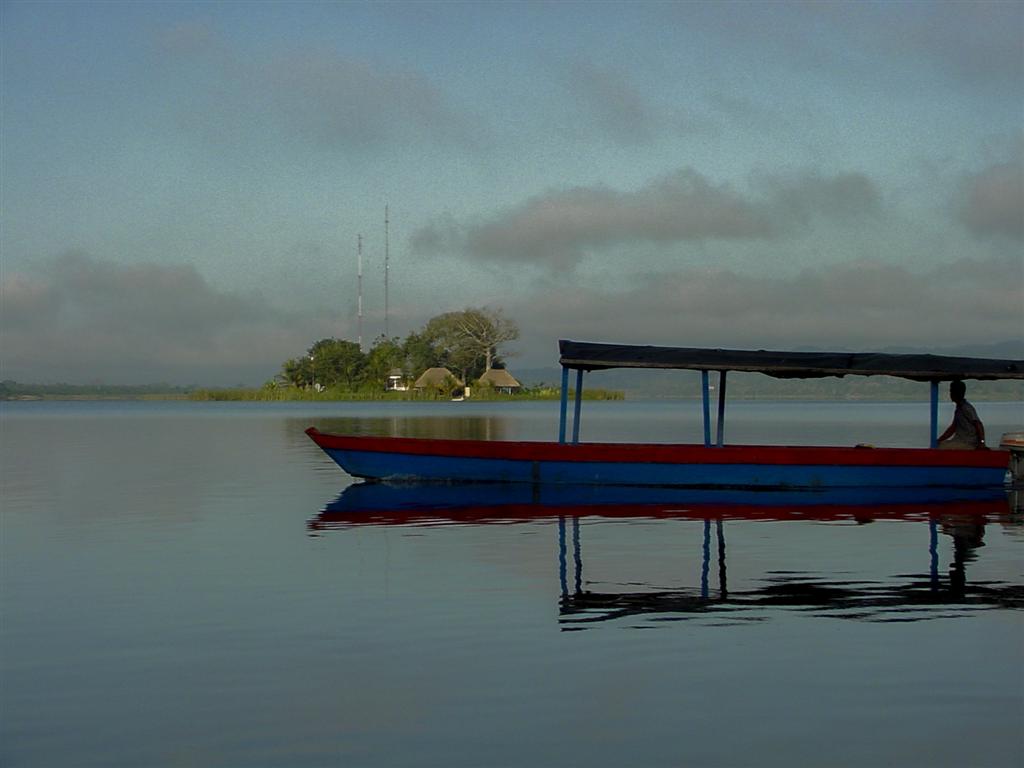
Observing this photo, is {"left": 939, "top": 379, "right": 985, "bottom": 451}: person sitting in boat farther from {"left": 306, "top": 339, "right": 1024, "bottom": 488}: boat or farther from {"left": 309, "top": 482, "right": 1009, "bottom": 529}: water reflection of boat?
{"left": 309, "top": 482, "right": 1009, "bottom": 529}: water reflection of boat

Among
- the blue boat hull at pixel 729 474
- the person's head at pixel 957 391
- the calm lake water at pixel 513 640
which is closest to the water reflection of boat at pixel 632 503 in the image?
the blue boat hull at pixel 729 474

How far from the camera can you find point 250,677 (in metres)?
9.26

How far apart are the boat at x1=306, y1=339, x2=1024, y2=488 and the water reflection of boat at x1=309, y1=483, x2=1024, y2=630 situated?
347 millimetres

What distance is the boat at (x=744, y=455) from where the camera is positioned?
2406 cm

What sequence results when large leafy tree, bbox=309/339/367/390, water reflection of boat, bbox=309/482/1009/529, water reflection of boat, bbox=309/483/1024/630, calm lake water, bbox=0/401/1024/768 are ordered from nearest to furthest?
calm lake water, bbox=0/401/1024/768, water reflection of boat, bbox=309/483/1024/630, water reflection of boat, bbox=309/482/1009/529, large leafy tree, bbox=309/339/367/390

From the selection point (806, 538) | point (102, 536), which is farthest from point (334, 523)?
point (806, 538)

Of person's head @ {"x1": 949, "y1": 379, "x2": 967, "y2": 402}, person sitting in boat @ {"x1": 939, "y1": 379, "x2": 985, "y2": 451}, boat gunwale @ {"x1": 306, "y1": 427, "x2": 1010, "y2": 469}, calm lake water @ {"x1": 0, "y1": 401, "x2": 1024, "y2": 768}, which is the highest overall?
person's head @ {"x1": 949, "y1": 379, "x2": 967, "y2": 402}

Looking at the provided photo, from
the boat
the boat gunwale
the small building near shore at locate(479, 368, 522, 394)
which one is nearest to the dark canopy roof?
the boat

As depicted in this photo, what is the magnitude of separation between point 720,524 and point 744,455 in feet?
14.9

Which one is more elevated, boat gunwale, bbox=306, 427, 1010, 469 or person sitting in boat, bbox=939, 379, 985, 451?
person sitting in boat, bbox=939, 379, 985, 451

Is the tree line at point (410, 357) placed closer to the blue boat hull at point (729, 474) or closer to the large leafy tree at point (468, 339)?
the large leafy tree at point (468, 339)

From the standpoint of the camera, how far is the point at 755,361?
24.1 m

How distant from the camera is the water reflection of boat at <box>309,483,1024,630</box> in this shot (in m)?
12.3

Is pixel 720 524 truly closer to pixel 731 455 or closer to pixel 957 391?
pixel 731 455
